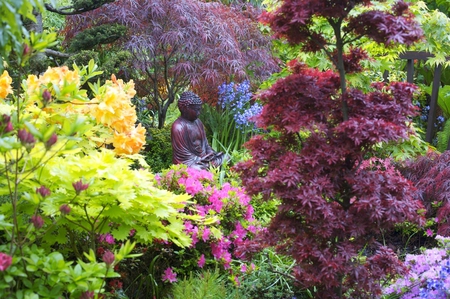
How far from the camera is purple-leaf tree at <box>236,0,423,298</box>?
9.74ft

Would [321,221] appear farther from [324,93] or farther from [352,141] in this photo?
[324,93]

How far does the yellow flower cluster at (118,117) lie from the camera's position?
3.28m

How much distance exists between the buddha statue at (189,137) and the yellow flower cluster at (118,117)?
2.97 meters

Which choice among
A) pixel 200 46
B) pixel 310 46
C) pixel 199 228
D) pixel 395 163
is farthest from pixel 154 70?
pixel 310 46

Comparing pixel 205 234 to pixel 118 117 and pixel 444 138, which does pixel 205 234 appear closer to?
Result: pixel 118 117

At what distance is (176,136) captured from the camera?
6676 mm

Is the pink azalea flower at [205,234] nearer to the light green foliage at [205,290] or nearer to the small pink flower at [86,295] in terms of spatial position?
the light green foliage at [205,290]

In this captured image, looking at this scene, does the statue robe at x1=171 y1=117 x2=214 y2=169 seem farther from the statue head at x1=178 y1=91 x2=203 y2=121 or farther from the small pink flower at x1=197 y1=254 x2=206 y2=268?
the small pink flower at x1=197 y1=254 x2=206 y2=268

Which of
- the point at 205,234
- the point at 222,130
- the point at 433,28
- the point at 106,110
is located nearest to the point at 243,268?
the point at 205,234

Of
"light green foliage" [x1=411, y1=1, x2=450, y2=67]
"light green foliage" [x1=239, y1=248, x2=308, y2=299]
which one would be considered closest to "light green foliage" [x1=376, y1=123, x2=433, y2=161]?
"light green foliage" [x1=411, y1=1, x2=450, y2=67]

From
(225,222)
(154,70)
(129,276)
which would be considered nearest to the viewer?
(129,276)

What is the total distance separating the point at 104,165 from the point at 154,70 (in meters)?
5.71

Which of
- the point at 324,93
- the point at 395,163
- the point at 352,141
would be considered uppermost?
the point at 324,93

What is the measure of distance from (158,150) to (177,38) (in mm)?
1584
